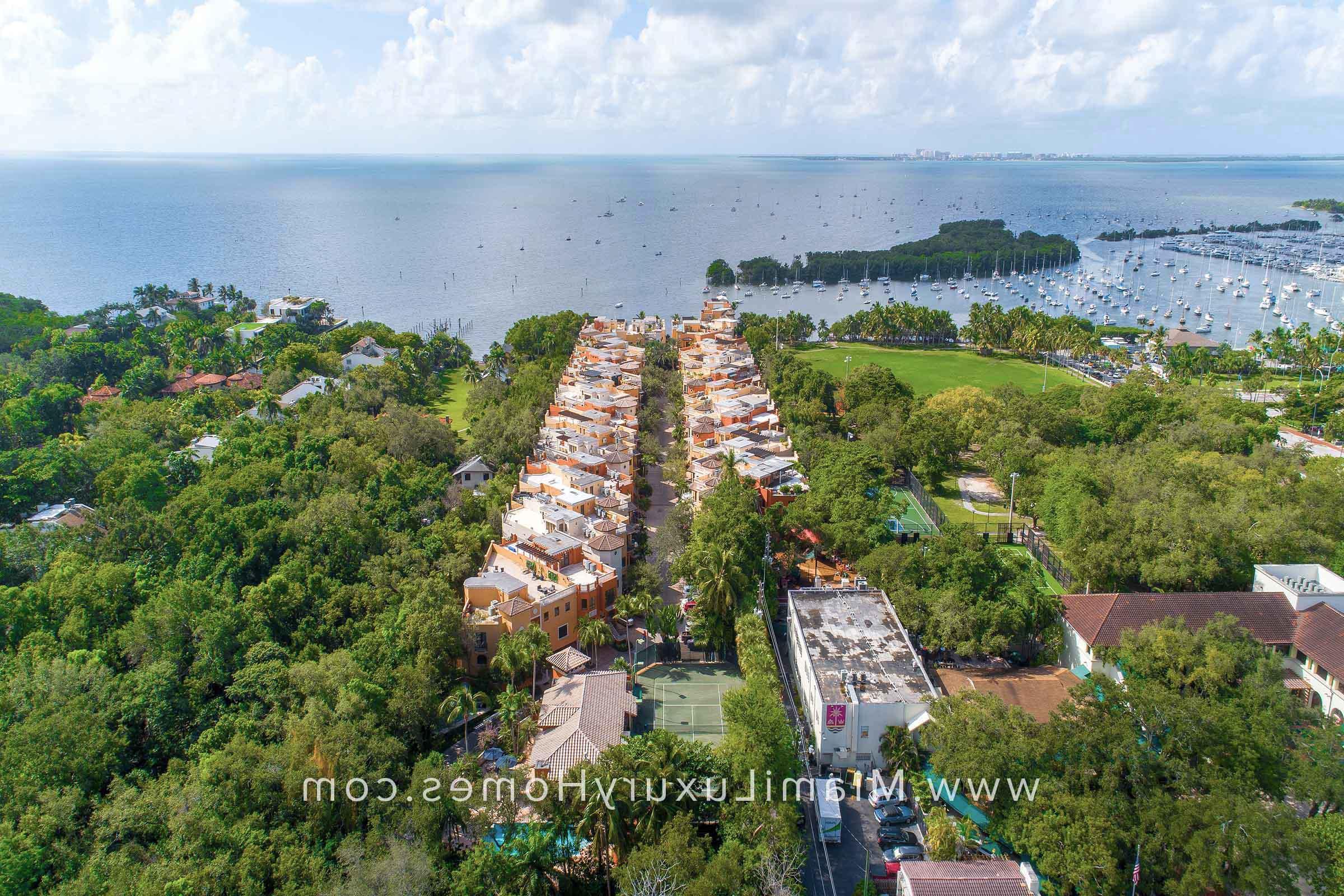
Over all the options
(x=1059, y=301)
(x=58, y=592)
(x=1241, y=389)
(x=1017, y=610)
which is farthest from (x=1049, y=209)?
(x=58, y=592)

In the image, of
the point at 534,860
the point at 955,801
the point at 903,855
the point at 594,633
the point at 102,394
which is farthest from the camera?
the point at 102,394

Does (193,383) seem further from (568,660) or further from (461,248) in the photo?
(461,248)

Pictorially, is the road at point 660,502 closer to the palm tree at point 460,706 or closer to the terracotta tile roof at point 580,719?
the terracotta tile roof at point 580,719

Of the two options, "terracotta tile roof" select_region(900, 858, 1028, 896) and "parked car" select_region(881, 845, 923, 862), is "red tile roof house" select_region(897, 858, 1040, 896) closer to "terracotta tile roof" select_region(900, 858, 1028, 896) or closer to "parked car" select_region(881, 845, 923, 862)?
"terracotta tile roof" select_region(900, 858, 1028, 896)

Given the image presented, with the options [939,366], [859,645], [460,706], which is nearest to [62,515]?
[460,706]

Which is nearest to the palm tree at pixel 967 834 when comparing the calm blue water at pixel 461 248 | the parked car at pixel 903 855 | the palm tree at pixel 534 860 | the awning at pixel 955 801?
the awning at pixel 955 801

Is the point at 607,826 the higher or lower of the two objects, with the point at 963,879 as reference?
higher
